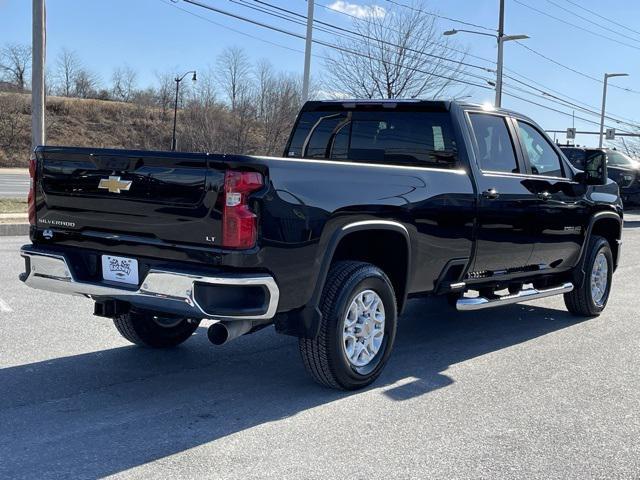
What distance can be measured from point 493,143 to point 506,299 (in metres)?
A: 1.35

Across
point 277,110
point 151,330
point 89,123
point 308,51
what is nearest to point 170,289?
point 151,330

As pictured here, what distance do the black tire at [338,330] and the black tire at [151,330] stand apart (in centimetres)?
133

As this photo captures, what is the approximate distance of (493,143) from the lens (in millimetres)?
6141

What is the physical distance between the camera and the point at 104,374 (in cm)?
500

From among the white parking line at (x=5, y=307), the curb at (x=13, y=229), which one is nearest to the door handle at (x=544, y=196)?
the white parking line at (x=5, y=307)

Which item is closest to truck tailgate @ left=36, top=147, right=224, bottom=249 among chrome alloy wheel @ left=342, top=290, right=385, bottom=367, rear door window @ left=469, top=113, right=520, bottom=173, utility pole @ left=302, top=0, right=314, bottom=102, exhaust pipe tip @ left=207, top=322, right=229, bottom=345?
exhaust pipe tip @ left=207, top=322, right=229, bottom=345

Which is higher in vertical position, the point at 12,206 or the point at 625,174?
the point at 625,174

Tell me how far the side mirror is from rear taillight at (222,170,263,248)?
4.29m

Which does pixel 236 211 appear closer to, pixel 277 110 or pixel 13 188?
pixel 13 188

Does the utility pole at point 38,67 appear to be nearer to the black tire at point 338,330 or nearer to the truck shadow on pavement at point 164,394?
the truck shadow on pavement at point 164,394

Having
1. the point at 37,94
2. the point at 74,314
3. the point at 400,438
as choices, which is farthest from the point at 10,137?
the point at 400,438

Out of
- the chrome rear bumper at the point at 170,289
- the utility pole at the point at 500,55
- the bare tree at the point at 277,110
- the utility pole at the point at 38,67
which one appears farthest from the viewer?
the bare tree at the point at 277,110

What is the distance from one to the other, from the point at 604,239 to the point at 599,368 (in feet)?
8.09

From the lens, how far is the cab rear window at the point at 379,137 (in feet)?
18.9
